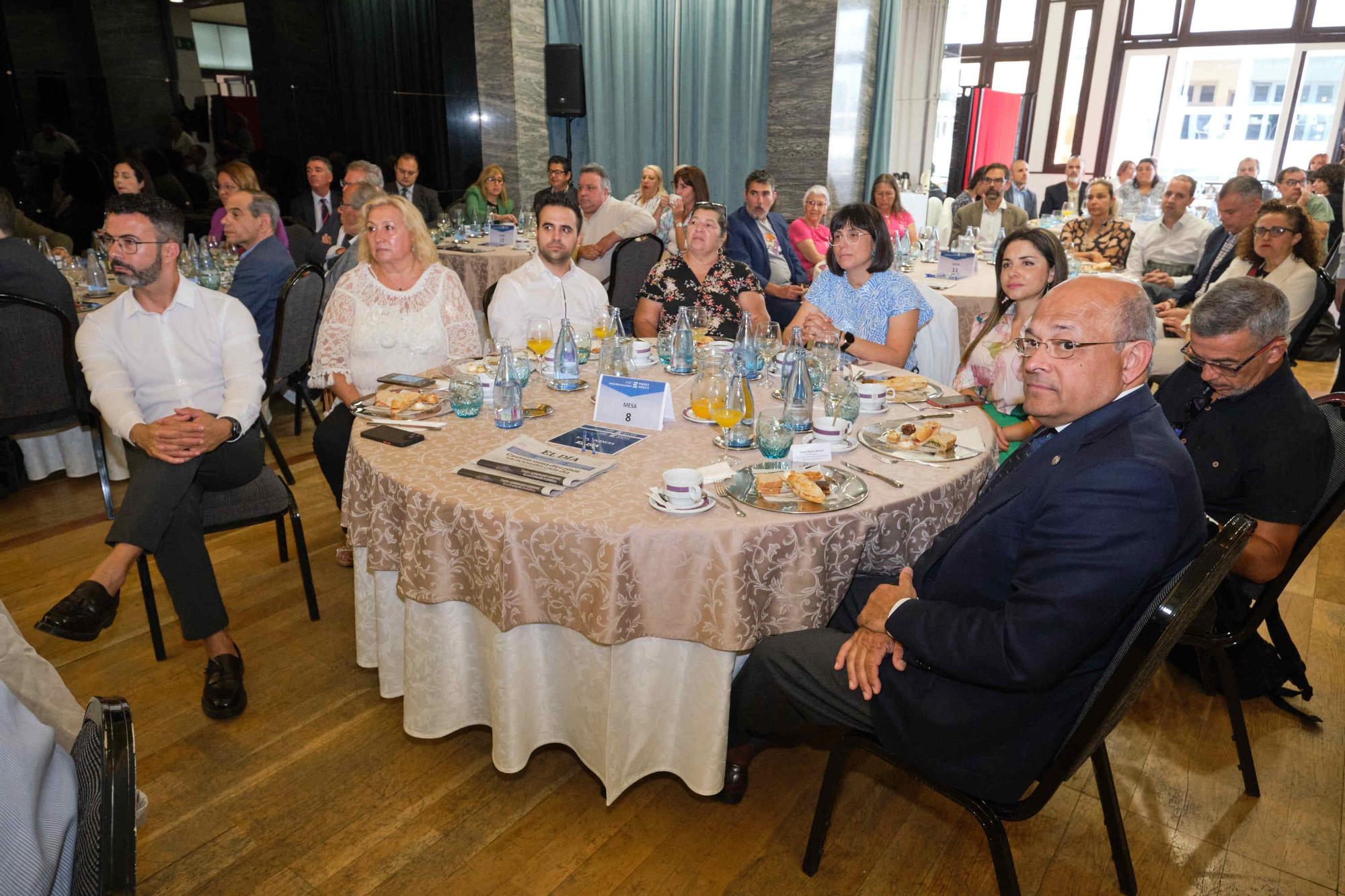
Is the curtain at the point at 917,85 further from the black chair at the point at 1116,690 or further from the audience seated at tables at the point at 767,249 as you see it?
the black chair at the point at 1116,690

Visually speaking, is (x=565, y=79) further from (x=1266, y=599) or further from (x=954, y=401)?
(x=1266, y=599)

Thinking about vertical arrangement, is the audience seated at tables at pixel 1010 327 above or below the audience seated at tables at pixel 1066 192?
below

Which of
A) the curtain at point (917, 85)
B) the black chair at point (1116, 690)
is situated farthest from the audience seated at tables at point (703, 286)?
the curtain at point (917, 85)

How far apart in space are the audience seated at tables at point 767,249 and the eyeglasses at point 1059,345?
391cm

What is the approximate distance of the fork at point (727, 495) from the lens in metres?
1.78

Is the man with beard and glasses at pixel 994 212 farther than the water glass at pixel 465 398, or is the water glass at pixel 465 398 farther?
the man with beard and glasses at pixel 994 212

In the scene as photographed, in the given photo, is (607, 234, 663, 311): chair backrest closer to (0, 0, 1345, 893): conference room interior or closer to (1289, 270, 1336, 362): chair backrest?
(0, 0, 1345, 893): conference room interior

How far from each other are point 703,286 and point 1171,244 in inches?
179

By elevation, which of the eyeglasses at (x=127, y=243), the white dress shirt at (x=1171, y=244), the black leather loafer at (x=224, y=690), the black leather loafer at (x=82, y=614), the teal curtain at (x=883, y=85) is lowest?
the black leather loafer at (x=224, y=690)

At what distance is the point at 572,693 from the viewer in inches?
80.0

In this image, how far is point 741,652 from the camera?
1.84m

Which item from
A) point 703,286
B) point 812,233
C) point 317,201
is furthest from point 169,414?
point 812,233

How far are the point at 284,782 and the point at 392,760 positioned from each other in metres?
0.27

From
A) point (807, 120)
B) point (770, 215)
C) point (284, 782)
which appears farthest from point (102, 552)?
point (807, 120)
